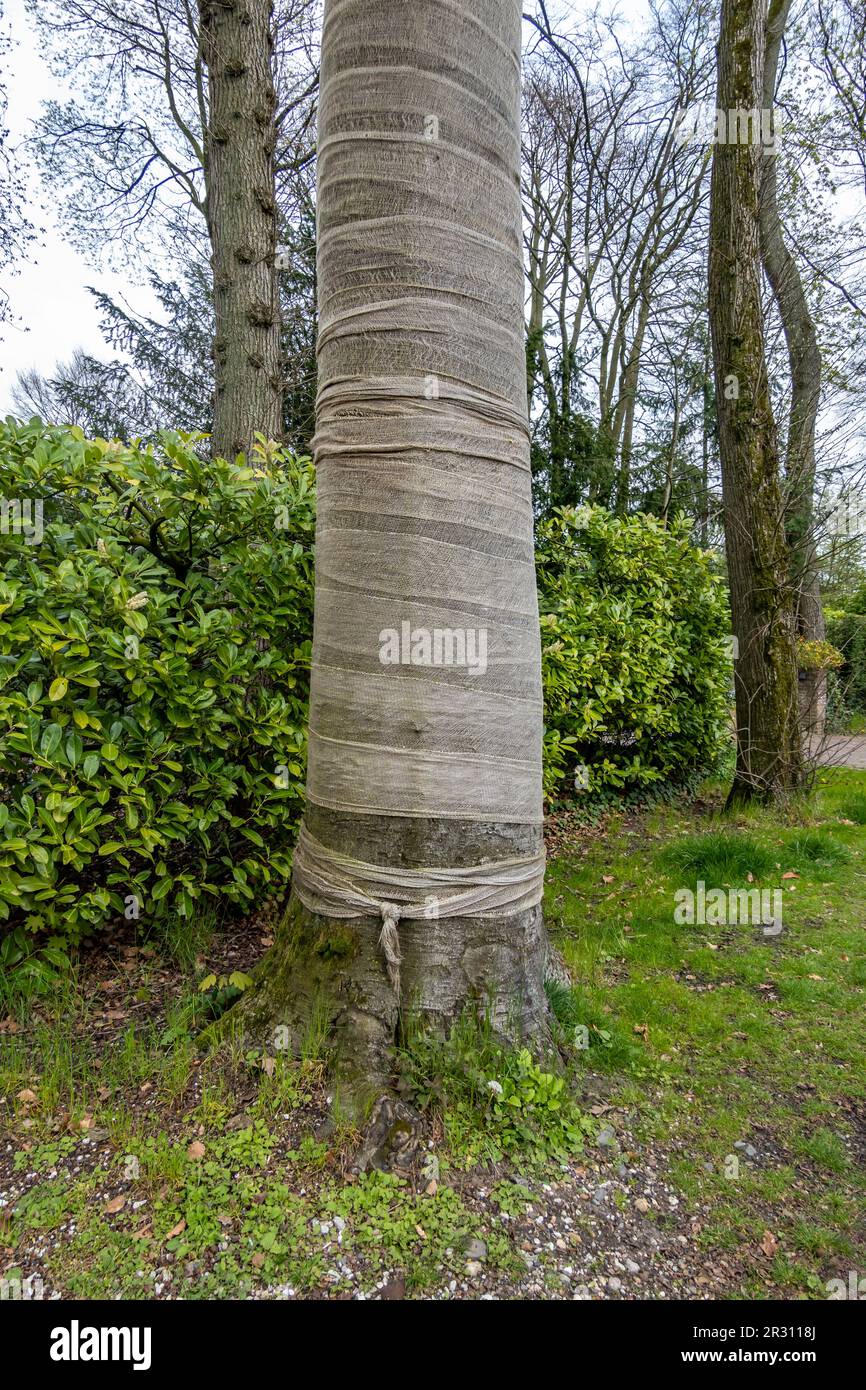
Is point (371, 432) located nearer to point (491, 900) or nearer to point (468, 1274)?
point (491, 900)

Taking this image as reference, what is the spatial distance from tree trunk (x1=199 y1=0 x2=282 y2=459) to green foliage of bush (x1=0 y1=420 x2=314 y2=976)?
230cm

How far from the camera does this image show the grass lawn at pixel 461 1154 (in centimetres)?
157

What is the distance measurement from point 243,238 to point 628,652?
4413 millimetres

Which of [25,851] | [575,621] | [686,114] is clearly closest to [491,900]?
[25,851]

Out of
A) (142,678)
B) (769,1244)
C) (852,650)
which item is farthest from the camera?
(852,650)

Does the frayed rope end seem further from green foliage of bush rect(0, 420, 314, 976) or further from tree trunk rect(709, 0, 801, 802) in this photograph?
tree trunk rect(709, 0, 801, 802)

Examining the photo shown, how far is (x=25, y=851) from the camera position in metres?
2.39

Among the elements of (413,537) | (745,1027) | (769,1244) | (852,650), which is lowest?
(769,1244)

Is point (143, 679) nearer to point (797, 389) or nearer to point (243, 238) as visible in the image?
point (243, 238)

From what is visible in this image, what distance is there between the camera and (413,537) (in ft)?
6.50

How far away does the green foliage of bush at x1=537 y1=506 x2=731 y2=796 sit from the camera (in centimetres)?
535

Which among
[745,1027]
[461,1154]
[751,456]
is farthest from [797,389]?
[461,1154]
